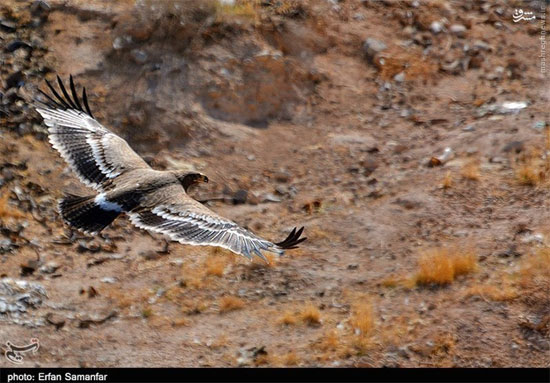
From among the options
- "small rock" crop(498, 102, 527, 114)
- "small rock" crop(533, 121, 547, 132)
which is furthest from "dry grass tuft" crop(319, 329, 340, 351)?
"small rock" crop(498, 102, 527, 114)

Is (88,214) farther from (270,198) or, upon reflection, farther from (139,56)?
(139,56)

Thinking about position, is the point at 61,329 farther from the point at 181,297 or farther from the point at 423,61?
the point at 423,61

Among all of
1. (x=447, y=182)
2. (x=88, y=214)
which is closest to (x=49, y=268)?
(x=88, y=214)

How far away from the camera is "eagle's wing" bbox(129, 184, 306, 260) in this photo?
10.2 metres

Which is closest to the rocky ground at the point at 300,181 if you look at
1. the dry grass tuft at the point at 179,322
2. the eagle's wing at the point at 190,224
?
the dry grass tuft at the point at 179,322

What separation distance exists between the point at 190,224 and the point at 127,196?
2.75 ft

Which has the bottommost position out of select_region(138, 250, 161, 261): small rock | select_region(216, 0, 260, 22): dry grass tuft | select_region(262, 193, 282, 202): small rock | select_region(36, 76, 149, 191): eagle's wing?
select_region(262, 193, 282, 202): small rock

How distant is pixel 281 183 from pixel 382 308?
132 inches

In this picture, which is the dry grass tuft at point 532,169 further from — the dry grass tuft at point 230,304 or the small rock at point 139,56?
the small rock at point 139,56

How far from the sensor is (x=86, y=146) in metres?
11.9

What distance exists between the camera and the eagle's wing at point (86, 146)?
11.6m

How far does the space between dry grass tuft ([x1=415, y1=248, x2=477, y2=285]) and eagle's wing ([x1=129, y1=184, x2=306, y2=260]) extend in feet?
7.07

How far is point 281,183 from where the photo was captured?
14586mm

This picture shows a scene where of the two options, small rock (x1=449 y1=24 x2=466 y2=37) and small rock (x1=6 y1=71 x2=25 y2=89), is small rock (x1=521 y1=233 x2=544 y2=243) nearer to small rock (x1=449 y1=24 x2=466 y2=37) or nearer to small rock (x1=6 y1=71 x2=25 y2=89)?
small rock (x1=449 y1=24 x2=466 y2=37)
